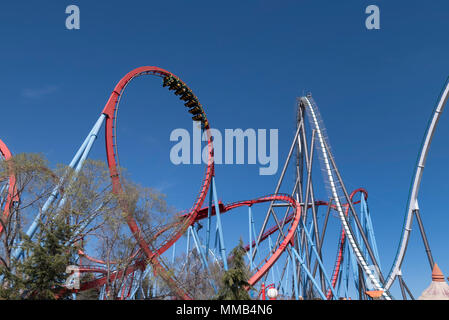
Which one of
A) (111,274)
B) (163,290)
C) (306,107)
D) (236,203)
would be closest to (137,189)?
(111,274)

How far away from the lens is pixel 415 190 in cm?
1302

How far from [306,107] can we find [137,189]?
10.7 meters

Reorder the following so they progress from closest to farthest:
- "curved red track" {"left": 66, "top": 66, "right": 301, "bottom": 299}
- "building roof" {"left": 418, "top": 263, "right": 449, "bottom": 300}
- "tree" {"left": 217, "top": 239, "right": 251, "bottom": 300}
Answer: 1. "tree" {"left": 217, "top": 239, "right": 251, "bottom": 300}
2. "building roof" {"left": 418, "top": 263, "right": 449, "bottom": 300}
3. "curved red track" {"left": 66, "top": 66, "right": 301, "bottom": 299}

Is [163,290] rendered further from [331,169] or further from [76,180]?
[331,169]

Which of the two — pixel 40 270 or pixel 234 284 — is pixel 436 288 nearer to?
pixel 234 284

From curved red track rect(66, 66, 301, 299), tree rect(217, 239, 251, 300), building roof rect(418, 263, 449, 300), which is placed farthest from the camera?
curved red track rect(66, 66, 301, 299)

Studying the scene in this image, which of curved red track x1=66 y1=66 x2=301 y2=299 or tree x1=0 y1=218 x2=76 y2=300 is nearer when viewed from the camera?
tree x1=0 y1=218 x2=76 y2=300

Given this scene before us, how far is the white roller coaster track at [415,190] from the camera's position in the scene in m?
12.0

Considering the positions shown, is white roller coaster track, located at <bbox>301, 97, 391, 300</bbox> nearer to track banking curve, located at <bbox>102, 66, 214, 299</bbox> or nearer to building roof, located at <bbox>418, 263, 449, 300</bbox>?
building roof, located at <bbox>418, 263, 449, 300</bbox>

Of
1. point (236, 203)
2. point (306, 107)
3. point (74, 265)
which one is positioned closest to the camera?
point (74, 265)

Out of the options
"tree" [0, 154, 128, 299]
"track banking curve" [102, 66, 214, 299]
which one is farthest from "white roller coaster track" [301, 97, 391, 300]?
"tree" [0, 154, 128, 299]

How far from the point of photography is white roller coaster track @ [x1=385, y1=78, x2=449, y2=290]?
12048mm

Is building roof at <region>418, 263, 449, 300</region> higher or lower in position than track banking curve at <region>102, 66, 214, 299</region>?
lower

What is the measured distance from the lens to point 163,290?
15477 millimetres
